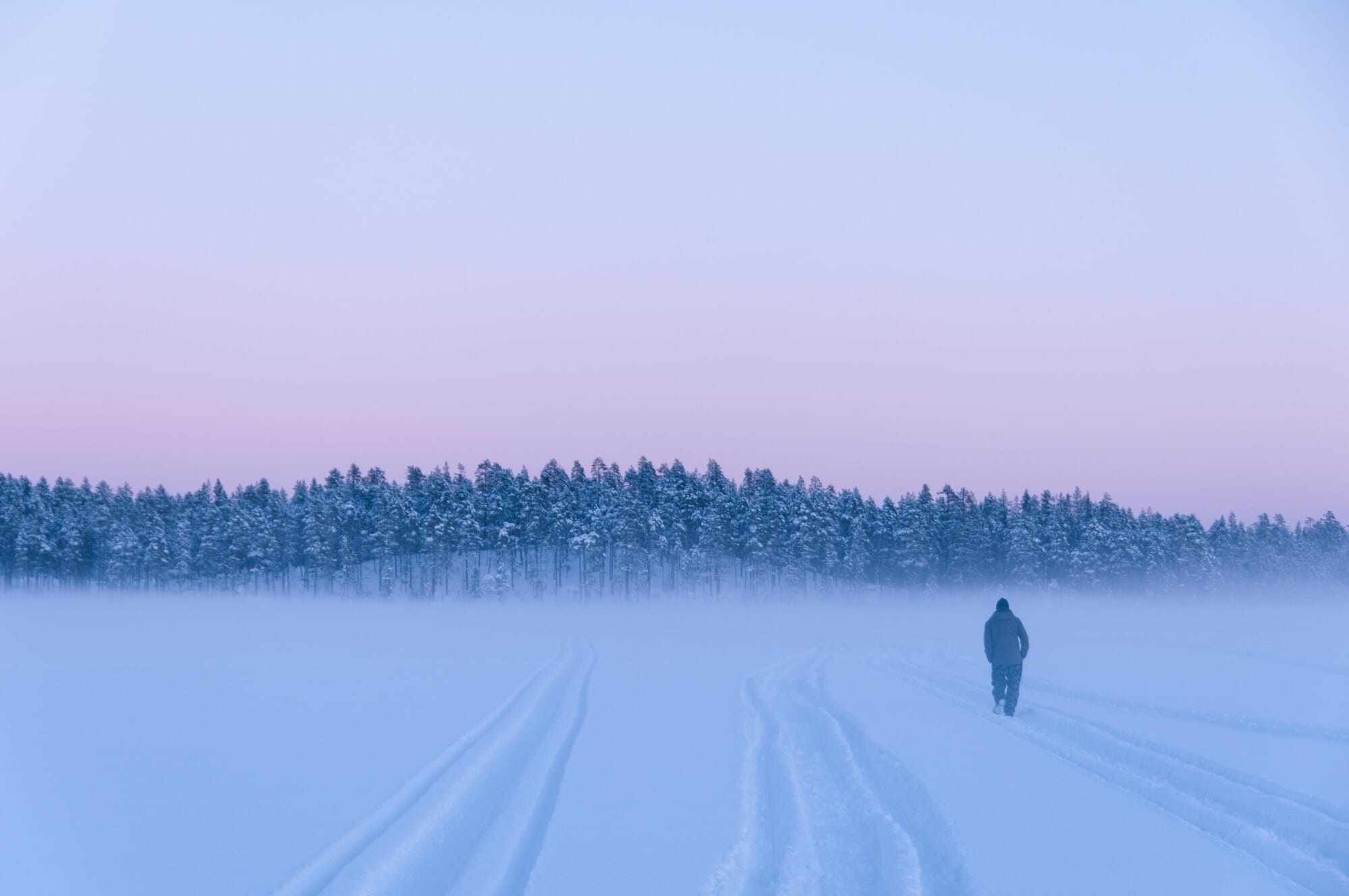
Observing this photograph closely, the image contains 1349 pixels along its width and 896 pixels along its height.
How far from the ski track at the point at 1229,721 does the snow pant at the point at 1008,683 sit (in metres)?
1.61

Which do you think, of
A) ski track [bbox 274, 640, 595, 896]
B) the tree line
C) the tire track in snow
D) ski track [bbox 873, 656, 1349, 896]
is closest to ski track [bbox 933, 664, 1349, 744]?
the tire track in snow

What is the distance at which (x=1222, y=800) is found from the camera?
348 inches

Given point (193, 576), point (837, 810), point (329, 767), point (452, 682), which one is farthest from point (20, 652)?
point (193, 576)

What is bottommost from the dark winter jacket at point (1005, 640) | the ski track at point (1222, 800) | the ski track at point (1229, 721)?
the ski track at point (1229, 721)

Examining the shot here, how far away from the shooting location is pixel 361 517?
11556 centimetres

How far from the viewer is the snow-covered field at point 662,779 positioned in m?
6.96

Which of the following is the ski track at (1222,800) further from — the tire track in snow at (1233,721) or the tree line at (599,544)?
the tree line at (599,544)

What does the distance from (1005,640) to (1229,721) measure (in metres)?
3.43

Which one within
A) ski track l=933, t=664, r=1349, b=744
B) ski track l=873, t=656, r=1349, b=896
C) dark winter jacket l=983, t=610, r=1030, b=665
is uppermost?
dark winter jacket l=983, t=610, r=1030, b=665

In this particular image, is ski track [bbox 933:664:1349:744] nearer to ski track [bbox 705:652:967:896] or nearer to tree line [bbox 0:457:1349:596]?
ski track [bbox 705:652:967:896]

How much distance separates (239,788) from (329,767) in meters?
1.25

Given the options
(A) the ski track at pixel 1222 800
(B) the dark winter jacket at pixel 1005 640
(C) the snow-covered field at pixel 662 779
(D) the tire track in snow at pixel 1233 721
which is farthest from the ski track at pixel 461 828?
(D) the tire track in snow at pixel 1233 721

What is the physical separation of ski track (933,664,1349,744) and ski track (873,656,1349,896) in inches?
68.0

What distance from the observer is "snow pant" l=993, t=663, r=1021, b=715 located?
15219 mm
